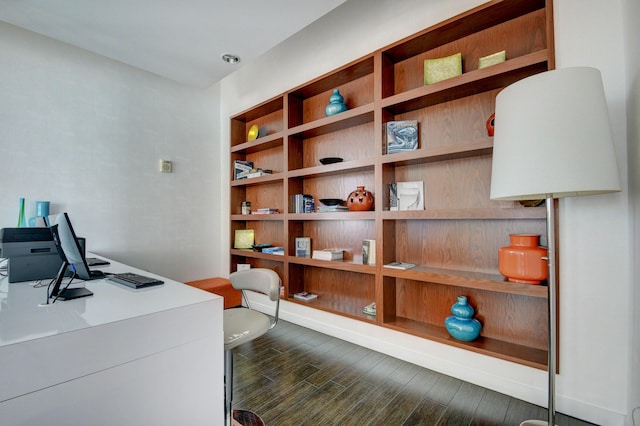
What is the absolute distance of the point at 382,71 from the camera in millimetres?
2305

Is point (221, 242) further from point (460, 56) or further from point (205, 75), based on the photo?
point (460, 56)

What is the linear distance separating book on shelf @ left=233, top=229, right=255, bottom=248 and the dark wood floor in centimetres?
153

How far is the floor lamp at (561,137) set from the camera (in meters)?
1.13

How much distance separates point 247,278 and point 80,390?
42.1 inches

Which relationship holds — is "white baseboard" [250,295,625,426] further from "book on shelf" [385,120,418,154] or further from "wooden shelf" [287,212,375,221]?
"book on shelf" [385,120,418,154]

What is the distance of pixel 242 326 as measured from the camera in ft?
4.66

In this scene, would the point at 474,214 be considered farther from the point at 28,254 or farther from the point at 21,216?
the point at 21,216

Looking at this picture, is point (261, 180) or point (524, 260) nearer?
point (524, 260)

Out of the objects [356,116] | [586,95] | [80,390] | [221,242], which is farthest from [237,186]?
[586,95]

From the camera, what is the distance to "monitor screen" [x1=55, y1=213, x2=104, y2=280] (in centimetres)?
118

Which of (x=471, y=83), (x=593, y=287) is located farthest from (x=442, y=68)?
(x=593, y=287)

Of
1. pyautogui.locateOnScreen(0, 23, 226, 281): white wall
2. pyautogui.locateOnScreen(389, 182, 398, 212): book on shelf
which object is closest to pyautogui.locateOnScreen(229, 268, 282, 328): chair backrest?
pyautogui.locateOnScreen(389, 182, 398, 212): book on shelf

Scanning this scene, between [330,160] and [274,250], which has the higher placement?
[330,160]

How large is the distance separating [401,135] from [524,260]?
1188mm
